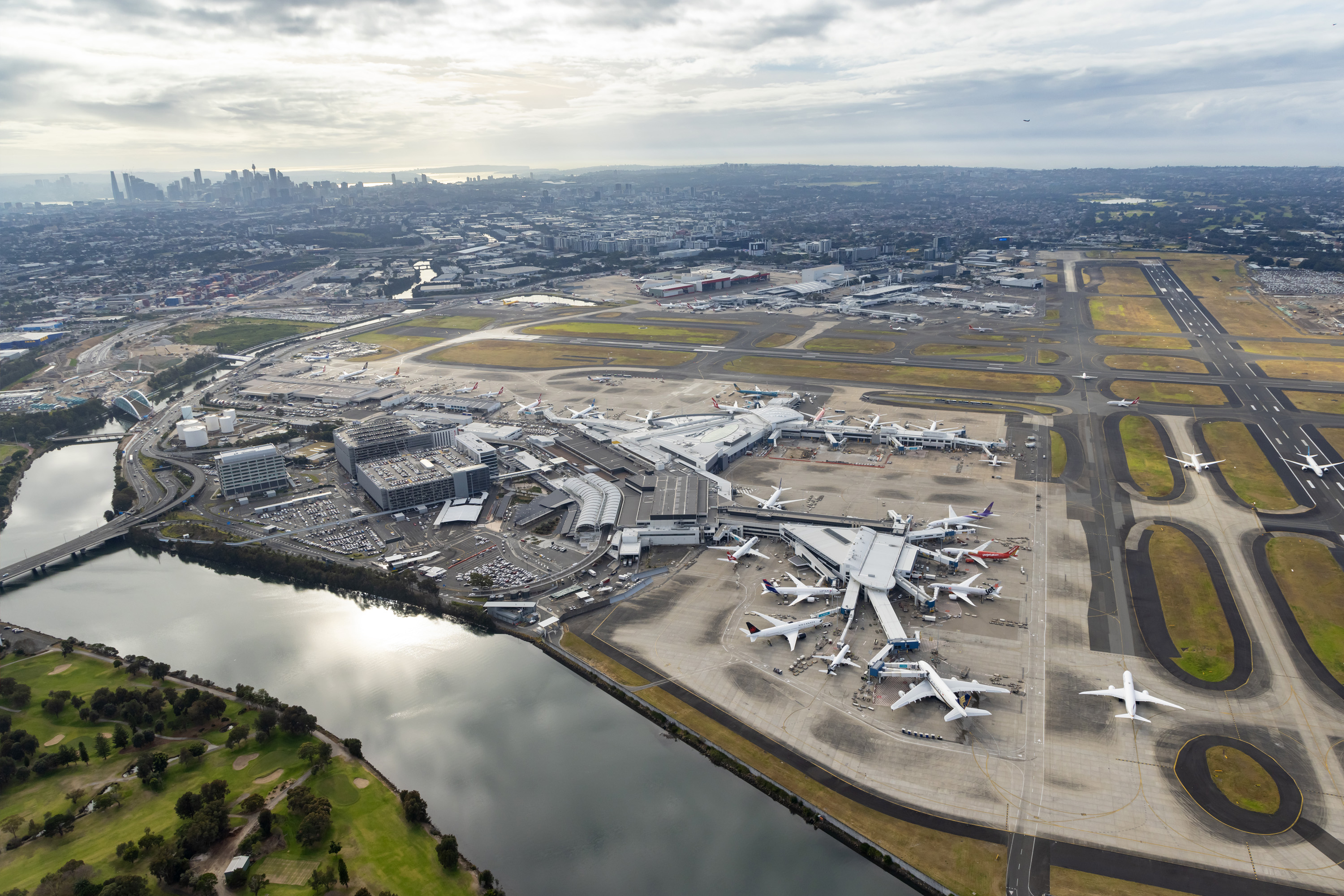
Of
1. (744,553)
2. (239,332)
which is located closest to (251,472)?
(744,553)

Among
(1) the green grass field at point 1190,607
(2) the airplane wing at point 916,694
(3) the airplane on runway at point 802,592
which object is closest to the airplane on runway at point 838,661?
(2) the airplane wing at point 916,694

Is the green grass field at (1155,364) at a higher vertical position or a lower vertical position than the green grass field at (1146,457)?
higher

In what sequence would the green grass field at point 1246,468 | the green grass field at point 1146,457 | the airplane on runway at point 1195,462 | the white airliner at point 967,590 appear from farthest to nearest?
the airplane on runway at point 1195,462 < the green grass field at point 1146,457 < the green grass field at point 1246,468 < the white airliner at point 967,590

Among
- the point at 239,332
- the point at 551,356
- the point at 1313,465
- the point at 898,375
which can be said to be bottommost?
the point at 1313,465

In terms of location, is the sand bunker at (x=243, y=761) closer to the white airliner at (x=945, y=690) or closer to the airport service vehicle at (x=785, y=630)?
the airport service vehicle at (x=785, y=630)

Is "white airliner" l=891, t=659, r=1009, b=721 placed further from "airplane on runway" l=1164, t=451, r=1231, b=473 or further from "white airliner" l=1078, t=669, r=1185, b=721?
"airplane on runway" l=1164, t=451, r=1231, b=473

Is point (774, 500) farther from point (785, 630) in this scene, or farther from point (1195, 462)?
point (1195, 462)

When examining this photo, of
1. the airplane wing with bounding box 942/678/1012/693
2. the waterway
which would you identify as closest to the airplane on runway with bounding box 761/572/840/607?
the airplane wing with bounding box 942/678/1012/693

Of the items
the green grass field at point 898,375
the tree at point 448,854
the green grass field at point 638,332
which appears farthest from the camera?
the green grass field at point 638,332

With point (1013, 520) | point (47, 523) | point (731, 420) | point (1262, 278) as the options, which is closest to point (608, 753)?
point (1013, 520)
